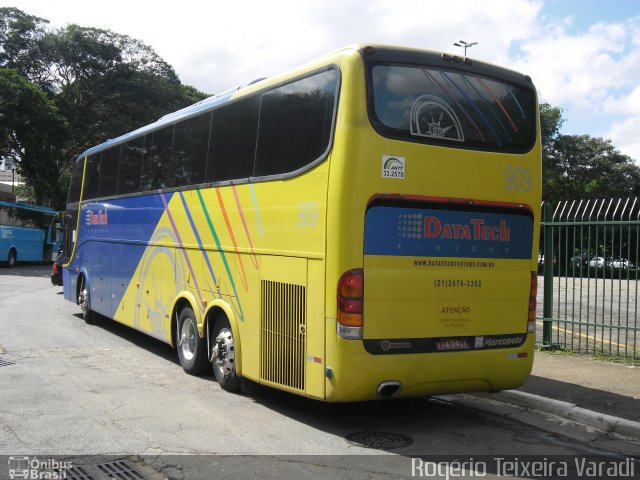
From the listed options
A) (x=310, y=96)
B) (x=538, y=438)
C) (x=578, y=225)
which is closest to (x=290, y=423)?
(x=538, y=438)

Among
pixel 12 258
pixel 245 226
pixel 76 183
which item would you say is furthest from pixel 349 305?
pixel 12 258

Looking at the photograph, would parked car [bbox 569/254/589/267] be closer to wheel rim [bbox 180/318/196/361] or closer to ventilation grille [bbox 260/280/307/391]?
ventilation grille [bbox 260/280/307/391]

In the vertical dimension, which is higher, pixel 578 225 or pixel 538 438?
pixel 578 225

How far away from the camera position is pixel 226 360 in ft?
25.0

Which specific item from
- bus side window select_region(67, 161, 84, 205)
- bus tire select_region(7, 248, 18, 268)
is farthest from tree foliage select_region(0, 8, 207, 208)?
bus side window select_region(67, 161, 84, 205)

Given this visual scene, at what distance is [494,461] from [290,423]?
210cm

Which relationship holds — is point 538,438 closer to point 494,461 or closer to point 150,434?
point 494,461

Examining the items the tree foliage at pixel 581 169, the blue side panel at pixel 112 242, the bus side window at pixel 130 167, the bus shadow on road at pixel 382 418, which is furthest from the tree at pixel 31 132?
the tree foliage at pixel 581 169

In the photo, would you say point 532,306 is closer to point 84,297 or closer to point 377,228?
point 377,228

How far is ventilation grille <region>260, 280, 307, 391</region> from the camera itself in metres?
6.19

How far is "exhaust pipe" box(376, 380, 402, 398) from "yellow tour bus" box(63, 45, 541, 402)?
0.05ft

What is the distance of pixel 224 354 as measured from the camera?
766cm

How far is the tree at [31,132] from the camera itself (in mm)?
32969

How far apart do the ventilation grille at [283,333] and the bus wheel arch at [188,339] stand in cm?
187
